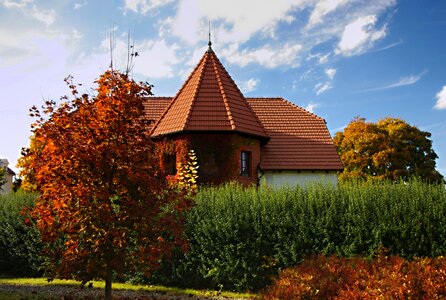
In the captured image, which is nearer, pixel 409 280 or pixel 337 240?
pixel 409 280

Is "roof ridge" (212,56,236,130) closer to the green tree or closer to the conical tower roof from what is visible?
the conical tower roof

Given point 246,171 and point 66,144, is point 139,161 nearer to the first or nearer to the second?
point 66,144

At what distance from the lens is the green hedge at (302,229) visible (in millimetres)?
13133

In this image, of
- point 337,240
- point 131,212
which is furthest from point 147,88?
point 337,240

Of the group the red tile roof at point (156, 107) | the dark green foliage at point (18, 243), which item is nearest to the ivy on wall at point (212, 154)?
the red tile roof at point (156, 107)

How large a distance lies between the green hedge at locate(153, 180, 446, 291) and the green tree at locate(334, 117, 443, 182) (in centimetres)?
2793

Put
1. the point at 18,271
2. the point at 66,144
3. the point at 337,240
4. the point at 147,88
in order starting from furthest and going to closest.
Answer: the point at 18,271, the point at 337,240, the point at 147,88, the point at 66,144

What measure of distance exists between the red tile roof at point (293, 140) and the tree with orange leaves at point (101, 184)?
15.5 meters

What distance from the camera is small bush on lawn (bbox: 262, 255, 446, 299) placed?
7.45m

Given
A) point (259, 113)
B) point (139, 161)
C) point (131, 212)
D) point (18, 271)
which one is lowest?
point (18, 271)

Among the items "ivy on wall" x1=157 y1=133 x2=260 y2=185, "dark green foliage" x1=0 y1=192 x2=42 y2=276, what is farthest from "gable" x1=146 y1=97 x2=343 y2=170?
"dark green foliage" x1=0 y1=192 x2=42 y2=276

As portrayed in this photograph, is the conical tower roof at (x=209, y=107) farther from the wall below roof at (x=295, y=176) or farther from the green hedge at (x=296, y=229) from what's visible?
the green hedge at (x=296, y=229)

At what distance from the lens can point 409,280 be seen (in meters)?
7.65

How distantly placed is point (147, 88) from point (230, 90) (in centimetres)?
1439
